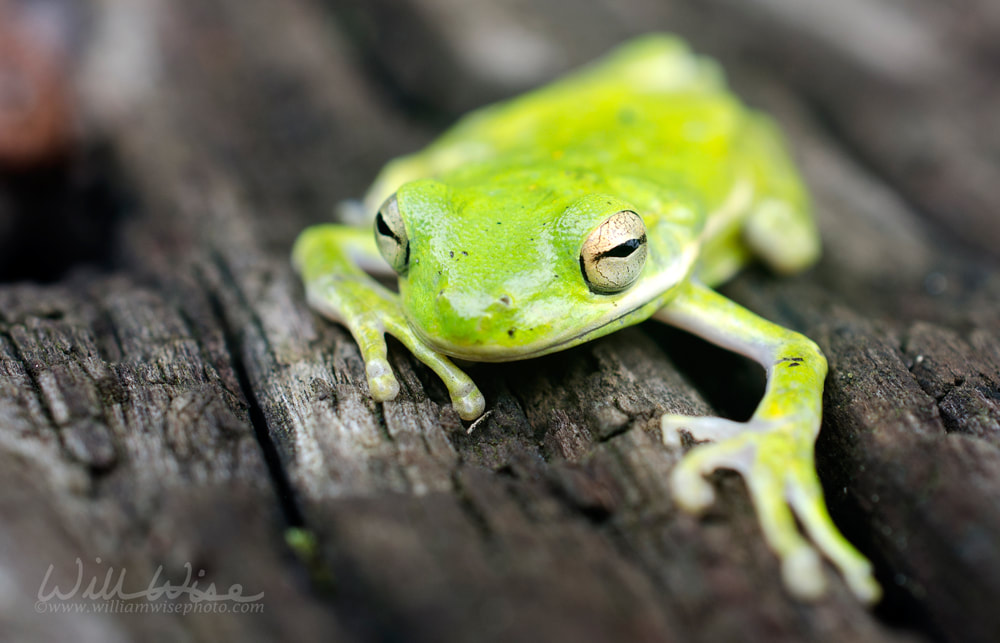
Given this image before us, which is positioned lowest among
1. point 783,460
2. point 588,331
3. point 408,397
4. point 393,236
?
point 408,397

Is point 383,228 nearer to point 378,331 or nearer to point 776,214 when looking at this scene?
point 378,331

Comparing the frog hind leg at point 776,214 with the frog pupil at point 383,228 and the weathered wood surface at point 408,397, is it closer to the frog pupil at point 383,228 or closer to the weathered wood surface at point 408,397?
the weathered wood surface at point 408,397

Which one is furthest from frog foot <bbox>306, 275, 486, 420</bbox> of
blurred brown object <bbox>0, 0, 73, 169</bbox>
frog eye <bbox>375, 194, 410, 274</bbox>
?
blurred brown object <bbox>0, 0, 73, 169</bbox>

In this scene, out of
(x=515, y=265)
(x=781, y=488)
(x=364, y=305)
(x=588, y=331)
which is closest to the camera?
(x=781, y=488)

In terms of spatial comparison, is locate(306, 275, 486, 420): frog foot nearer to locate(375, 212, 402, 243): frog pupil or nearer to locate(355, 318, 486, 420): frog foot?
locate(355, 318, 486, 420): frog foot

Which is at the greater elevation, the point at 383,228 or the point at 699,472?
the point at 383,228

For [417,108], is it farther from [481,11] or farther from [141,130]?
[141,130]

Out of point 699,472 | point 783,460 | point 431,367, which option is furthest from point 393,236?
point 783,460
